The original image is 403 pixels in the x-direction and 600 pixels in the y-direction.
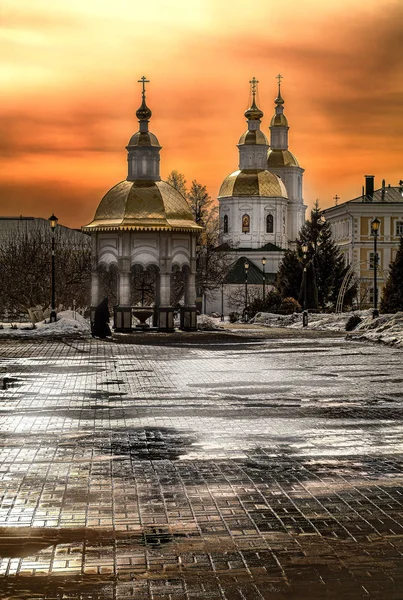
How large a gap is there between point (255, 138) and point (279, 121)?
10.0 meters

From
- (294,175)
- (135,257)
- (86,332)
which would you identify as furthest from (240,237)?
(86,332)

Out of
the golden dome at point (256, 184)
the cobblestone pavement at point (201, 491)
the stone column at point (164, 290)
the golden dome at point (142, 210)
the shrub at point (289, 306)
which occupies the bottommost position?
the cobblestone pavement at point (201, 491)

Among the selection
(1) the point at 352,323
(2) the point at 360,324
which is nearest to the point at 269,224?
(1) the point at 352,323

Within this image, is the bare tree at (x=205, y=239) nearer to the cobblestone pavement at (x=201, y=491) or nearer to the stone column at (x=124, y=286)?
the stone column at (x=124, y=286)

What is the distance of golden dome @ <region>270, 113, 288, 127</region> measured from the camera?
383 feet

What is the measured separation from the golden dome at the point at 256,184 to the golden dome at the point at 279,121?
926cm

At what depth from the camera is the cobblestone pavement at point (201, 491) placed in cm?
637

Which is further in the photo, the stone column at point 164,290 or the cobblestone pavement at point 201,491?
the stone column at point 164,290

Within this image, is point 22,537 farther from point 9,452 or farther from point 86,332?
point 86,332

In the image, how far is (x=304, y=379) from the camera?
19125 mm

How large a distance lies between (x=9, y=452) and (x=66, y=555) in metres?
3.93

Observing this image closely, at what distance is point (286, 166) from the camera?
11712cm

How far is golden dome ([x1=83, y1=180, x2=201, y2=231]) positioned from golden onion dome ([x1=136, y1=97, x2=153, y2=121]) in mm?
4045

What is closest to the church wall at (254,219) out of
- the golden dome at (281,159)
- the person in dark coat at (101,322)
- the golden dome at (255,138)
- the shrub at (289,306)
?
the golden dome at (255,138)
